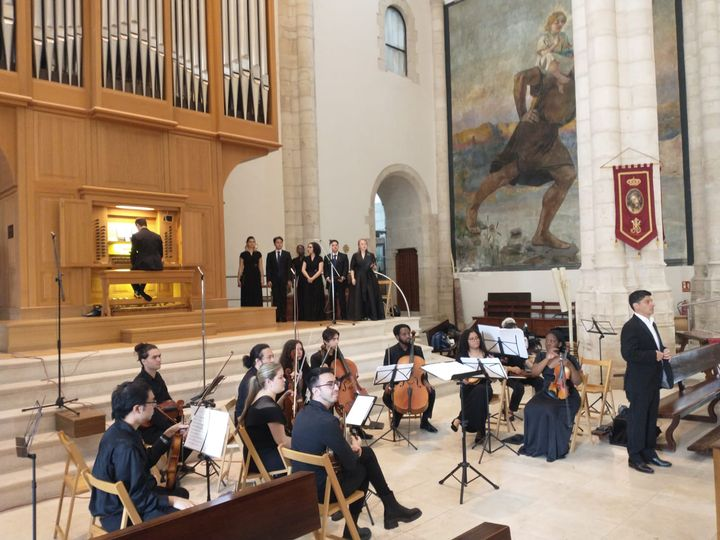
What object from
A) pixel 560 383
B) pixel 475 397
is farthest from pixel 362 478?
pixel 560 383

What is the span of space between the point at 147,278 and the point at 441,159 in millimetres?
10835

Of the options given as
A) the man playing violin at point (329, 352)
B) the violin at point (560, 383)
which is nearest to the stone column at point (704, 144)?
the violin at point (560, 383)

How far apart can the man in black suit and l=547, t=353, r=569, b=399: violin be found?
535 cm

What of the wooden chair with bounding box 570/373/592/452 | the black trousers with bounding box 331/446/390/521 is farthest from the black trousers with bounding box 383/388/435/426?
the black trousers with bounding box 331/446/390/521

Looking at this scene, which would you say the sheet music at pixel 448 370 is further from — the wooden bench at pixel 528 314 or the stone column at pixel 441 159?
the stone column at pixel 441 159

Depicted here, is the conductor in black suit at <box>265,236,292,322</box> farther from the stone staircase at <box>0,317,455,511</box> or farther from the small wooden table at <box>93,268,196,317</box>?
the stone staircase at <box>0,317,455,511</box>

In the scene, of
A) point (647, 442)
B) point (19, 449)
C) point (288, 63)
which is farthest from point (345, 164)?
point (19, 449)

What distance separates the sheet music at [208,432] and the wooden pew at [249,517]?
890mm

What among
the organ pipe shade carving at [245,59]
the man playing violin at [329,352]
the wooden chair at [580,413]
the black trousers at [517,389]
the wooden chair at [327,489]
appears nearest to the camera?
the wooden chair at [327,489]

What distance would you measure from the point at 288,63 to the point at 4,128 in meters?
7.13

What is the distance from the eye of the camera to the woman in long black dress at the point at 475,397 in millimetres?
6453

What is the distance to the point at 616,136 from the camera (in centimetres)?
949

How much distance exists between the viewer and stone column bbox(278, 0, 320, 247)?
13.7 metres

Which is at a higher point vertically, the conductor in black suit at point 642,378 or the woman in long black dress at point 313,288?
the woman in long black dress at point 313,288
